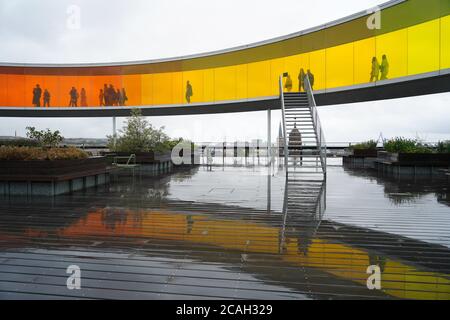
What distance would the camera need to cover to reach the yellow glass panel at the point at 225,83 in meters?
22.8

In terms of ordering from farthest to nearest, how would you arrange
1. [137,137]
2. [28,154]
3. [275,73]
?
[275,73]
[137,137]
[28,154]

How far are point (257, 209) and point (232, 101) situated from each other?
1517 centimetres

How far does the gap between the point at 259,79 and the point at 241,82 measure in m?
1.14

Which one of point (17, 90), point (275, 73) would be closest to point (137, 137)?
point (275, 73)

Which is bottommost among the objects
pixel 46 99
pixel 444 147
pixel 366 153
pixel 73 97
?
pixel 366 153

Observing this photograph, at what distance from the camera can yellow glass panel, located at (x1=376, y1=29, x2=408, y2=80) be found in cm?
1562

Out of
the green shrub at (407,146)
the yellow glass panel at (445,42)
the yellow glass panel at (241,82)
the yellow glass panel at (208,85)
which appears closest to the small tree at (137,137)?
the yellow glass panel at (208,85)

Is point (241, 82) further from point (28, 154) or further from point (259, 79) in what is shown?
point (28, 154)

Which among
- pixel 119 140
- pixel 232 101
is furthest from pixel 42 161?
pixel 232 101

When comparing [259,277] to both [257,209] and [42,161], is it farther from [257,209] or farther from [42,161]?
[42,161]

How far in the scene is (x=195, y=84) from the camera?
24141mm

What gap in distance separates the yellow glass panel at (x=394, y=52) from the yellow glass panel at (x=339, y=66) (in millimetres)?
1466

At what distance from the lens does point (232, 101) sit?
22.7 m

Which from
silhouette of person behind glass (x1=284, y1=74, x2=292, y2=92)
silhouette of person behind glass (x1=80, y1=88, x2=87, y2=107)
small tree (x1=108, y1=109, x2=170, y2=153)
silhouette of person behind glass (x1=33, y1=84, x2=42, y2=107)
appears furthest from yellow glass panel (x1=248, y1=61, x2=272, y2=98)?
silhouette of person behind glass (x1=33, y1=84, x2=42, y2=107)
